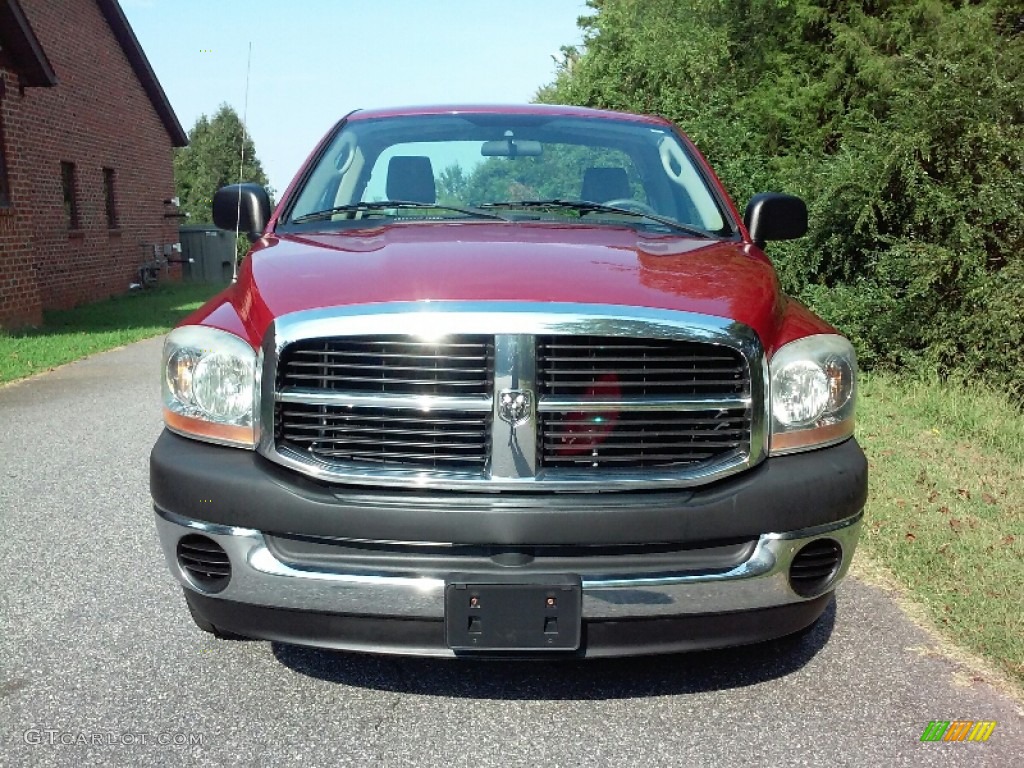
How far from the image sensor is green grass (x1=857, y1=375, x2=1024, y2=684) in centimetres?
371

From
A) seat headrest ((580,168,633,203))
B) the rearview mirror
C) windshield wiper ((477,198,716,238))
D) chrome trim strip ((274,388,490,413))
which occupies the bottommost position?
chrome trim strip ((274,388,490,413))

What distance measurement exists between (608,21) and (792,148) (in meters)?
4.44

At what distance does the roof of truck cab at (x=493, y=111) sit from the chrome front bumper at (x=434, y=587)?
241cm

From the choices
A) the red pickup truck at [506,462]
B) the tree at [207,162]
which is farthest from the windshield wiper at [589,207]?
the tree at [207,162]

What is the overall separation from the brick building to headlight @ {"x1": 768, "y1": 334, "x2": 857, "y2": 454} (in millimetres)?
12606

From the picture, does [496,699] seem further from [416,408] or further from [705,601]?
[416,408]

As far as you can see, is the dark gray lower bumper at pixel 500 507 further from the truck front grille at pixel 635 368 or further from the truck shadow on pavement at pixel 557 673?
the truck shadow on pavement at pixel 557 673

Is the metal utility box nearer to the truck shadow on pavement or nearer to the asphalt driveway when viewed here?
the asphalt driveway

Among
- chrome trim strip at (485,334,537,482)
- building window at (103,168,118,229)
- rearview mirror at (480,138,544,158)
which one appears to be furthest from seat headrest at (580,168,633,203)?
building window at (103,168,118,229)

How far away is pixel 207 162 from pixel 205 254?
136 feet

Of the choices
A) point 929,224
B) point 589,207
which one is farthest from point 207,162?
point 589,207

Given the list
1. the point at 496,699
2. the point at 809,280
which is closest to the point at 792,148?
the point at 809,280

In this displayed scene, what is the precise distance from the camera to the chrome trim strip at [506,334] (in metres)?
2.71

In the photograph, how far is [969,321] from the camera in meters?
8.41
